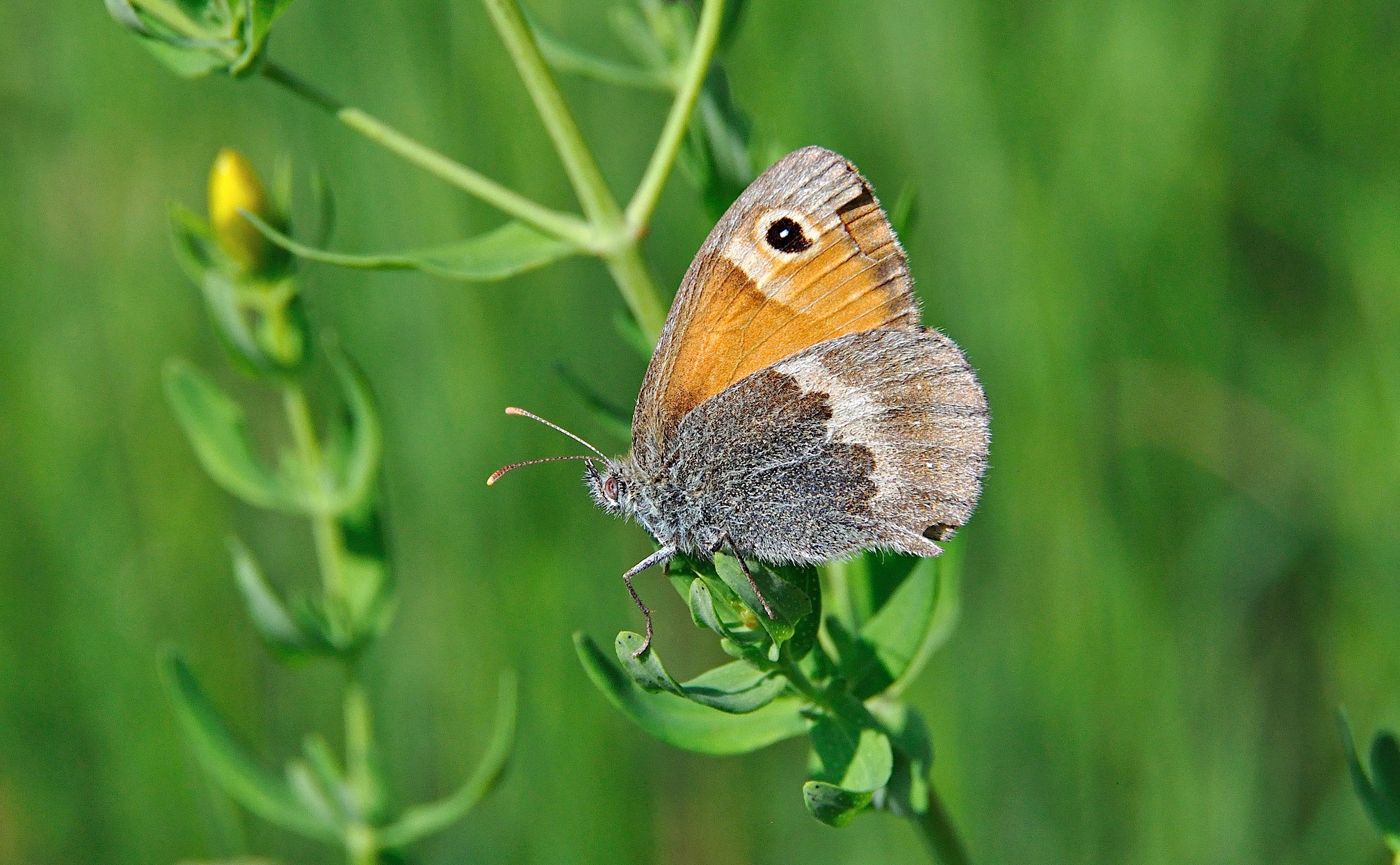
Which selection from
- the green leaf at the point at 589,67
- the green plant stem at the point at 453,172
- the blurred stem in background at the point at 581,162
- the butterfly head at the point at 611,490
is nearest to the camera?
the blurred stem in background at the point at 581,162

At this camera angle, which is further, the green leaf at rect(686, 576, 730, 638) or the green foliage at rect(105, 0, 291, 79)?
the green foliage at rect(105, 0, 291, 79)

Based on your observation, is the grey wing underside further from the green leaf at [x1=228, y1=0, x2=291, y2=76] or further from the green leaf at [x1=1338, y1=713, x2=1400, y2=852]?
the green leaf at [x1=228, y1=0, x2=291, y2=76]

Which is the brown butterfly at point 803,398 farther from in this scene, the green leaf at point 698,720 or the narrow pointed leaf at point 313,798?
the narrow pointed leaf at point 313,798

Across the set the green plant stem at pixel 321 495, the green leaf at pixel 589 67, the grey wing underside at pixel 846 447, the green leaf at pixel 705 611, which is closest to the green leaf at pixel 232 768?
the green plant stem at pixel 321 495

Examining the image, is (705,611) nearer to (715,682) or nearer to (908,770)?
(715,682)

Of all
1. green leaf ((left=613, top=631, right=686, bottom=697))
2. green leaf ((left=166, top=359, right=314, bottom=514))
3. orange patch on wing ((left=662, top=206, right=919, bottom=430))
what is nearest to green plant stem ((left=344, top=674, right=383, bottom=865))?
green leaf ((left=166, top=359, right=314, bottom=514))
